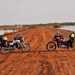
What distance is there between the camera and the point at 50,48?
28.5m

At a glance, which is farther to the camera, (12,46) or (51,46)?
(51,46)

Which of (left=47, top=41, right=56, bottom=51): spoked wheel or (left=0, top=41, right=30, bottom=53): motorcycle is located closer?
(left=0, top=41, right=30, bottom=53): motorcycle

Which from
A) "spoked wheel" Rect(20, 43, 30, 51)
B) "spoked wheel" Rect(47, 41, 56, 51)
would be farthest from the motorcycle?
"spoked wheel" Rect(47, 41, 56, 51)

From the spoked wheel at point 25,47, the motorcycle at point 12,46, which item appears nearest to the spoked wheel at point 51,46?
the spoked wheel at point 25,47

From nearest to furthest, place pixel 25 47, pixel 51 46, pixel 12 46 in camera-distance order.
Result: pixel 12 46 → pixel 25 47 → pixel 51 46

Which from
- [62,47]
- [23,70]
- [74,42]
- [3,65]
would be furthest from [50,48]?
[23,70]

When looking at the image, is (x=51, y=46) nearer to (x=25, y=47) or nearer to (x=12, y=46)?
(x=25, y=47)

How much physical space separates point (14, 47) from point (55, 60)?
7561 millimetres

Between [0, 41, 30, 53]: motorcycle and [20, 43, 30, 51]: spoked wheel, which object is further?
[20, 43, 30, 51]: spoked wheel

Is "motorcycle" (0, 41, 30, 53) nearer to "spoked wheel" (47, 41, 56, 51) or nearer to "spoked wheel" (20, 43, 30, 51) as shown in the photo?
"spoked wheel" (20, 43, 30, 51)

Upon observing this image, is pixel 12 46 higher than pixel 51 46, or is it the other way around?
pixel 12 46

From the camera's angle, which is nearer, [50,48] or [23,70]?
[23,70]

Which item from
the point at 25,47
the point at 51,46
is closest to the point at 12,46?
the point at 25,47

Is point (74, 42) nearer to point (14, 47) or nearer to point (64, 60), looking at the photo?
point (14, 47)
